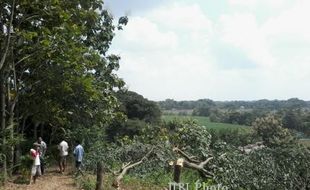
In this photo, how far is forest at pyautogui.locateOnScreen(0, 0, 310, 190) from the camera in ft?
49.1

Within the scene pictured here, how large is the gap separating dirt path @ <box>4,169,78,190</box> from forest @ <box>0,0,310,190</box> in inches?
16.4

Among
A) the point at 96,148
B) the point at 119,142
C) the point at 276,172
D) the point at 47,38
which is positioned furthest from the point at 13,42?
the point at 276,172

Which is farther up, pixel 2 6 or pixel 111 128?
pixel 2 6

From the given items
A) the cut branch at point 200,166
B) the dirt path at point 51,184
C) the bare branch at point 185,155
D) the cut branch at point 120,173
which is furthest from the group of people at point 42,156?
the cut branch at point 200,166

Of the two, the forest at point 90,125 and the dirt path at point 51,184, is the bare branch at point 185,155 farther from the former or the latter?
the dirt path at point 51,184

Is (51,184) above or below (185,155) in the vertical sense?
below

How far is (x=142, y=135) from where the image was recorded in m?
26.3

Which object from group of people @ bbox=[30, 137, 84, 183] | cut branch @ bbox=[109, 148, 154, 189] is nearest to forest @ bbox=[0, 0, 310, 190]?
cut branch @ bbox=[109, 148, 154, 189]

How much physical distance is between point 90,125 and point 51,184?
7.63 metres

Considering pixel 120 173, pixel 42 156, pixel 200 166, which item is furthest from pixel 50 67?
pixel 200 166

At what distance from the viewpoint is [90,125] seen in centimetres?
2645

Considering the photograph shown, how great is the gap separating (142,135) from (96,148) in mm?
3299

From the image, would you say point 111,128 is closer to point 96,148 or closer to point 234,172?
point 96,148

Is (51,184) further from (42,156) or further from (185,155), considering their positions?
(185,155)
